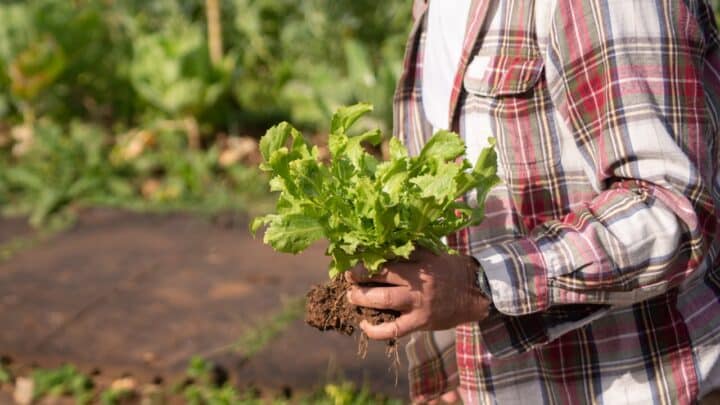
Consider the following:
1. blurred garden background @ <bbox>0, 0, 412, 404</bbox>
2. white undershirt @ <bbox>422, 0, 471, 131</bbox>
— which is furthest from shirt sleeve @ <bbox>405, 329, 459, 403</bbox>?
blurred garden background @ <bbox>0, 0, 412, 404</bbox>

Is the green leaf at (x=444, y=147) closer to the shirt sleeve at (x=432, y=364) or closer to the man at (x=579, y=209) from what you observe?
the man at (x=579, y=209)

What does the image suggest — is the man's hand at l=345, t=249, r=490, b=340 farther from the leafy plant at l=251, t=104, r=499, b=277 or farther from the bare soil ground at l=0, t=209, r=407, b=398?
the bare soil ground at l=0, t=209, r=407, b=398

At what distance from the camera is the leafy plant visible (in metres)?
1.47

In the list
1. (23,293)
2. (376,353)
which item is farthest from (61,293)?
(376,353)

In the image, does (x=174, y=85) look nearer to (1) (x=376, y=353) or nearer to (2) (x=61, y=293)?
(2) (x=61, y=293)

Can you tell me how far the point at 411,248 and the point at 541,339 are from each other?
0.35 meters

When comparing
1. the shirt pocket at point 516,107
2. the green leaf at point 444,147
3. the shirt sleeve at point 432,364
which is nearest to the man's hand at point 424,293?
Answer: the green leaf at point 444,147

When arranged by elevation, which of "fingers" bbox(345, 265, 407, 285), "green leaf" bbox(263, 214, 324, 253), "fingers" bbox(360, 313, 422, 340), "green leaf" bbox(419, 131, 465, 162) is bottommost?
"fingers" bbox(360, 313, 422, 340)

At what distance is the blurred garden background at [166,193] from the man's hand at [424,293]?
1.80 meters

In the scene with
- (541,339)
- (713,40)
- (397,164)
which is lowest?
(541,339)

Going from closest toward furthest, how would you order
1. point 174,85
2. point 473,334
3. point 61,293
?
point 473,334 < point 61,293 < point 174,85

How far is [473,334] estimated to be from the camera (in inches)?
71.8

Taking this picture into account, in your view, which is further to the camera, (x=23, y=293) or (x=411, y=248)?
(x=23, y=293)

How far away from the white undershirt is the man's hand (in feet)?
1.43
